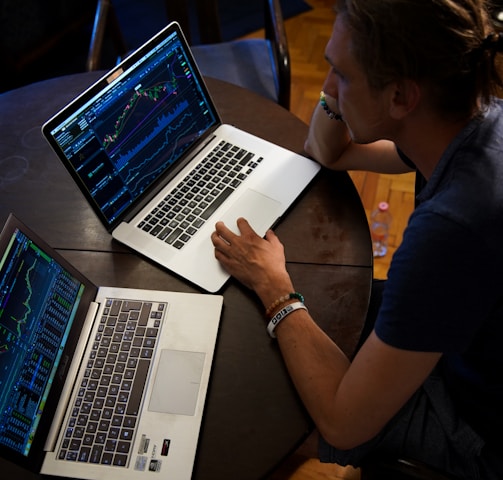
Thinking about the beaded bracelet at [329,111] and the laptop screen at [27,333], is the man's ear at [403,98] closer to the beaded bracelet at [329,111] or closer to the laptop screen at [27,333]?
the beaded bracelet at [329,111]

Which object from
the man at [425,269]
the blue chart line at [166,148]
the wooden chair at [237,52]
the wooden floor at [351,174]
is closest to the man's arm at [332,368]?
the man at [425,269]

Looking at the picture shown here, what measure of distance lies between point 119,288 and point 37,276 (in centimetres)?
20

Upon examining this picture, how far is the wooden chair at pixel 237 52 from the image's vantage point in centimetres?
171

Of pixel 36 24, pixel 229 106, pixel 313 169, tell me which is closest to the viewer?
pixel 313 169

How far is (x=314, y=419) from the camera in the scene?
36.7 inches

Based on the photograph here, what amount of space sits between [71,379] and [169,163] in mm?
533

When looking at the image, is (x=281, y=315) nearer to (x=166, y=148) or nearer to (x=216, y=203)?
(x=216, y=203)

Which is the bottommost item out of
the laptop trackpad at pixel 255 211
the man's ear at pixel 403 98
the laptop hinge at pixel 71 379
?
the laptop hinge at pixel 71 379

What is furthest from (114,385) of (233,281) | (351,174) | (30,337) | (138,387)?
(351,174)

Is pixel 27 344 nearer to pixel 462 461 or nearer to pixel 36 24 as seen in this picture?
pixel 462 461

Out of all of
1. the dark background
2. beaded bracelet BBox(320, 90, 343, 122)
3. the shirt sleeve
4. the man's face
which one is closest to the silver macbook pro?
beaded bracelet BBox(320, 90, 343, 122)

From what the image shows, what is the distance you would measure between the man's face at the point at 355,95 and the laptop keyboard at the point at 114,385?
0.51 meters

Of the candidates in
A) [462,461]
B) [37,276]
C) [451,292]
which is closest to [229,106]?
[37,276]

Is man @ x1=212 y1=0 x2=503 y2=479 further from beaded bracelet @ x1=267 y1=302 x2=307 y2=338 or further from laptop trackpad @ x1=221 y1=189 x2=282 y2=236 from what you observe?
laptop trackpad @ x1=221 y1=189 x2=282 y2=236
